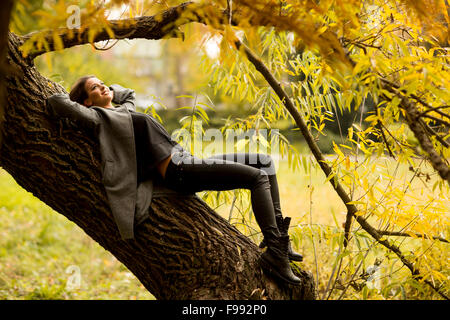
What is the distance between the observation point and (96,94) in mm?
2166

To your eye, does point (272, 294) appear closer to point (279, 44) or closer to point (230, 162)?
point (230, 162)

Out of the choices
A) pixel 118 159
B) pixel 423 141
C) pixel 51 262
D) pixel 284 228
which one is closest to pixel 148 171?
pixel 118 159

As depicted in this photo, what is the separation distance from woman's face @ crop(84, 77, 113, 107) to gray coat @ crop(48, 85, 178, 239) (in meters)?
0.21

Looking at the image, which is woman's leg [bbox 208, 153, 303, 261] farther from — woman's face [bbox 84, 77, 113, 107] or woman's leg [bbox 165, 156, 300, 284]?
woman's face [bbox 84, 77, 113, 107]

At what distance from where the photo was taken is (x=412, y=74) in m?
1.45

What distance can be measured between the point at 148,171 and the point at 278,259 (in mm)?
787

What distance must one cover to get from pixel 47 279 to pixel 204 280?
2897 mm

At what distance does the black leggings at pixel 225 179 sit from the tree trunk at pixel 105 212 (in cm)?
11

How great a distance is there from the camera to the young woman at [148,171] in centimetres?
187

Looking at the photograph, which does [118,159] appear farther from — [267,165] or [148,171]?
[267,165]

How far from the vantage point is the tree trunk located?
6.06 feet

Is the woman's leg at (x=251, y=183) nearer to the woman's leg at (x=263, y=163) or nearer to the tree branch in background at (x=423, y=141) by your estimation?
the woman's leg at (x=263, y=163)

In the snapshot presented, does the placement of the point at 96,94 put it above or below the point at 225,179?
above
